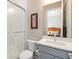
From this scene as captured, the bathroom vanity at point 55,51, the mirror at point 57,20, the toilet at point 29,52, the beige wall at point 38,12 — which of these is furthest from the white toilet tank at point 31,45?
the bathroom vanity at point 55,51

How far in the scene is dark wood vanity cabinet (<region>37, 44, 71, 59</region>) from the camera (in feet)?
6.02

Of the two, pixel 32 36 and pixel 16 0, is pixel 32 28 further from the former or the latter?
pixel 16 0

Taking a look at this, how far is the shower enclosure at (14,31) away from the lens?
2410mm

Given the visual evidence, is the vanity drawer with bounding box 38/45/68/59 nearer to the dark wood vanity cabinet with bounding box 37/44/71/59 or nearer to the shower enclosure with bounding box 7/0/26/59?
the dark wood vanity cabinet with bounding box 37/44/71/59

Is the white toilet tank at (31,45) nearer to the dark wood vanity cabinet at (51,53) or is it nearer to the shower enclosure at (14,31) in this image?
the shower enclosure at (14,31)

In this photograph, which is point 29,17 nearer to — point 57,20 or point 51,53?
point 57,20

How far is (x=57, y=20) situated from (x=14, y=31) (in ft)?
3.96

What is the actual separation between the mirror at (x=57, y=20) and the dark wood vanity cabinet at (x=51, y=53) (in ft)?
1.73

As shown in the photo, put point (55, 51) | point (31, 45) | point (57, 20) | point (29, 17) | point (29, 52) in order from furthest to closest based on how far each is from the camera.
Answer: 1. point (29, 17)
2. point (31, 45)
3. point (29, 52)
4. point (57, 20)
5. point (55, 51)

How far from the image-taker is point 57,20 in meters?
2.62

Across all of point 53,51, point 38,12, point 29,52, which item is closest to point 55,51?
point 53,51
